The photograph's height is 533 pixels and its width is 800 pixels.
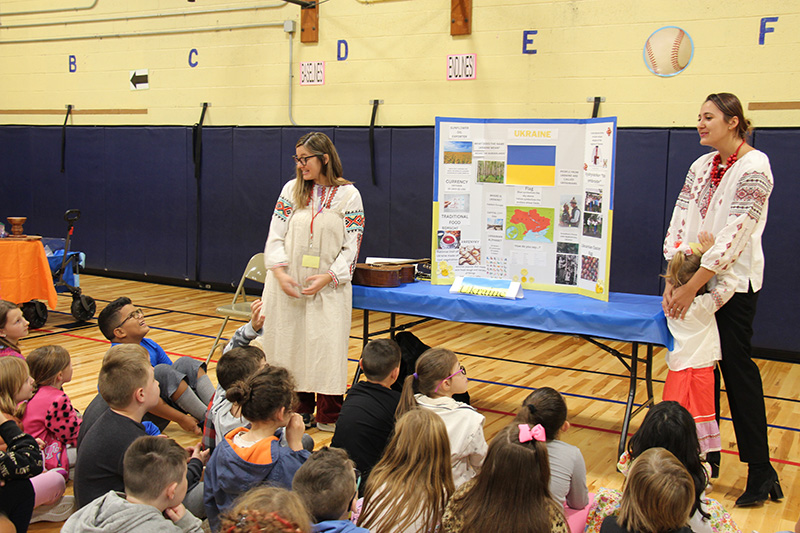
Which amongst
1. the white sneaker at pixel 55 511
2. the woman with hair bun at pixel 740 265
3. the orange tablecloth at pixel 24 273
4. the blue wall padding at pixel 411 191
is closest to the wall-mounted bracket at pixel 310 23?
the blue wall padding at pixel 411 191

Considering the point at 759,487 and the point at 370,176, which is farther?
the point at 370,176

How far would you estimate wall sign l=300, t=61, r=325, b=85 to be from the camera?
785 cm

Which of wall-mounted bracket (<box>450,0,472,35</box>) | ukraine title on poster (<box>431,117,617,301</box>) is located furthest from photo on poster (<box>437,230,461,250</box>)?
wall-mounted bracket (<box>450,0,472,35</box>)

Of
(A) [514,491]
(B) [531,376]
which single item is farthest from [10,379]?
(B) [531,376]

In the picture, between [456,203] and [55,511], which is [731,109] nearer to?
[456,203]

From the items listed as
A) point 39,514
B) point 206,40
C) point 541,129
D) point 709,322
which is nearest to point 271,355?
point 39,514

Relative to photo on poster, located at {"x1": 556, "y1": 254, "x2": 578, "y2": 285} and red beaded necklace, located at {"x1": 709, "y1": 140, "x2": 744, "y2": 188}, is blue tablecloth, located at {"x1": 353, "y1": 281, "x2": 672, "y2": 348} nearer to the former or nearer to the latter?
photo on poster, located at {"x1": 556, "y1": 254, "x2": 578, "y2": 285}

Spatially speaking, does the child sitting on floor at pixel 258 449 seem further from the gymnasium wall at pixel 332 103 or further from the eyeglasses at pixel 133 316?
the gymnasium wall at pixel 332 103

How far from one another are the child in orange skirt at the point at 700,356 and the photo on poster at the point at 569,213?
785mm

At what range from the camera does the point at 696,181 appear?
11.2ft

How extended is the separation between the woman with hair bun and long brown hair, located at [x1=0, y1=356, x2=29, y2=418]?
2.79 metres

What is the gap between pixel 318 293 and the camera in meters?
3.93

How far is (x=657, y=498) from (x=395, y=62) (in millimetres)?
6228

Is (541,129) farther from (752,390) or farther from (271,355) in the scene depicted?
(271,355)
